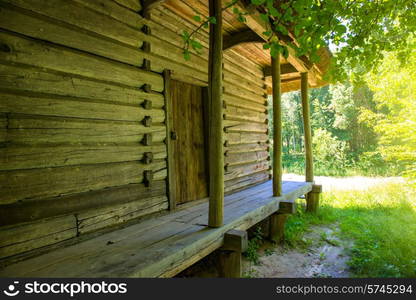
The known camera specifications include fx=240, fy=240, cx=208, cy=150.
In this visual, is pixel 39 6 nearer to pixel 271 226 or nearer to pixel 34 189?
pixel 34 189

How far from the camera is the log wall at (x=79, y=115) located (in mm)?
2221

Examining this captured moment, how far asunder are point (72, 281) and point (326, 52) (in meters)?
6.11

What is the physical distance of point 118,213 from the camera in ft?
10.0

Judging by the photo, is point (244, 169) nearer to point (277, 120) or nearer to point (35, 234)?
point (277, 120)

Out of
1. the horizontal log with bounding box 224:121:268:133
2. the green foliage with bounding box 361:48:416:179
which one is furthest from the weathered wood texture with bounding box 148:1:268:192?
the green foliage with bounding box 361:48:416:179

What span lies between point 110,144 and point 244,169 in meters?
3.81

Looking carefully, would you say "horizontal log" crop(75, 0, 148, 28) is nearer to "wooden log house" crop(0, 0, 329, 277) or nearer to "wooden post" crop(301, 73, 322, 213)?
"wooden log house" crop(0, 0, 329, 277)

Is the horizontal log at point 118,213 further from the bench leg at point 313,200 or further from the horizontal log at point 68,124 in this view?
the bench leg at point 313,200

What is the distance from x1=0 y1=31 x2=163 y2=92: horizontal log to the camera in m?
2.23

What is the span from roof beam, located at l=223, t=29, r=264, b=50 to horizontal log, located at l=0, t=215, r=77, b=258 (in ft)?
14.0

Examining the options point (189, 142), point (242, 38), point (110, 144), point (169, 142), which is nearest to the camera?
point (110, 144)

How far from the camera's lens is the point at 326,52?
5.45 m

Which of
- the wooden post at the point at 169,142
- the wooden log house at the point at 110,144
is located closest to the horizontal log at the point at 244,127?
the wooden log house at the point at 110,144

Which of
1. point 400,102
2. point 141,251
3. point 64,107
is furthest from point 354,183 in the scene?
point 64,107
